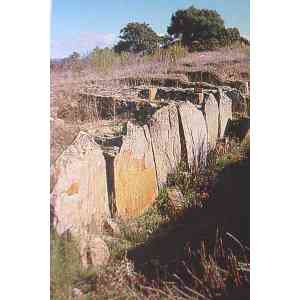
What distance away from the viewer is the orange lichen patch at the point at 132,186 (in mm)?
2332

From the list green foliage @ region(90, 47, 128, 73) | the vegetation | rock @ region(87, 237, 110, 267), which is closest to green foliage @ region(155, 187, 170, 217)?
the vegetation

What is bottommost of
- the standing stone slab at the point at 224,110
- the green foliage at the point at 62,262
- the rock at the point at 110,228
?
the green foliage at the point at 62,262

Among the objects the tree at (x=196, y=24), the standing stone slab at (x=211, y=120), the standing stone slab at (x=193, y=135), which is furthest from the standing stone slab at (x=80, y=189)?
the tree at (x=196, y=24)

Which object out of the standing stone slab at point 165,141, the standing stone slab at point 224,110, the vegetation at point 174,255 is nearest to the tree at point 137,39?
the standing stone slab at point 165,141

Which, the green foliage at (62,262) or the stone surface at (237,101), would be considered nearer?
the green foliage at (62,262)

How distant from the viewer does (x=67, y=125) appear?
2.32m

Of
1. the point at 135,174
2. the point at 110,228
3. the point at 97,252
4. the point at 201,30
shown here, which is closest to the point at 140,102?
the point at 135,174

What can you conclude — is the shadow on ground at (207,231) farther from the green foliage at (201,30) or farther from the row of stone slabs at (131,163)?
the green foliage at (201,30)

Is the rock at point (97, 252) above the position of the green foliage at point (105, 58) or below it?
below

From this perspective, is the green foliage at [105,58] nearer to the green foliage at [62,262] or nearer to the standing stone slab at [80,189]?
the standing stone slab at [80,189]
